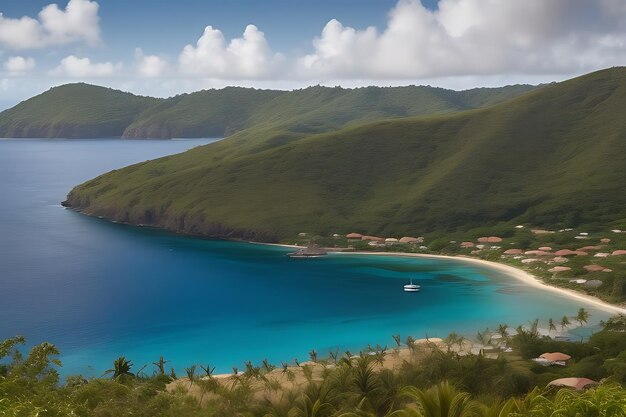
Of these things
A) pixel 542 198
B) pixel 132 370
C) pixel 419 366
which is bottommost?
pixel 132 370

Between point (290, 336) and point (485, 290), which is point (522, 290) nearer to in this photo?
point (485, 290)

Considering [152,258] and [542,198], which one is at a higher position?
[542,198]

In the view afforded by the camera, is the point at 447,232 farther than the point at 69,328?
Yes

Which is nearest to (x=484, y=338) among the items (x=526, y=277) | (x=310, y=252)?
(x=526, y=277)

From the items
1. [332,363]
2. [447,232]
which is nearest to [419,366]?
[332,363]

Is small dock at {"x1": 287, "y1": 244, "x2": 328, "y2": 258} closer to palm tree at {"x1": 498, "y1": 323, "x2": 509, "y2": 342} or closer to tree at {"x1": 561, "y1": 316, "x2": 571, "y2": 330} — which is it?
tree at {"x1": 561, "y1": 316, "x2": 571, "y2": 330}

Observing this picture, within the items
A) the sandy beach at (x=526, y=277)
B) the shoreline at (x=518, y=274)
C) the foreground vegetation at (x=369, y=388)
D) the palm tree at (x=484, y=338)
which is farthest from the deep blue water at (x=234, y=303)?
the foreground vegetation at (x=369, y=388)

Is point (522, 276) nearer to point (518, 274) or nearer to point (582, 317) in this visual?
point (518, 274)
